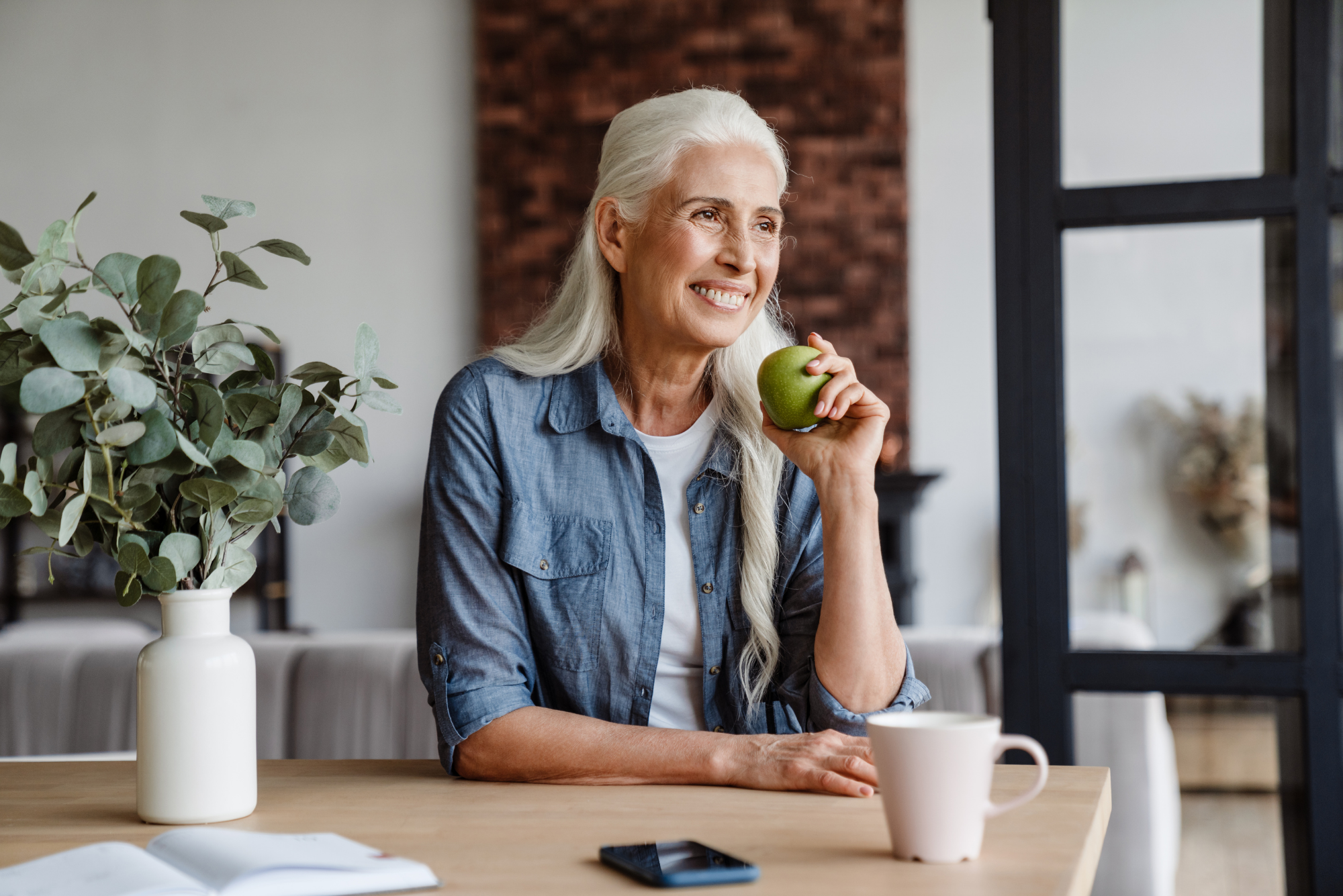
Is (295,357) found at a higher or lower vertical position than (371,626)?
higher

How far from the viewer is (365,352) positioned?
95cm

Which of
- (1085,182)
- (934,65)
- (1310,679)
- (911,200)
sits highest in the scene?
(934,65)

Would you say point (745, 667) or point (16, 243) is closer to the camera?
point (16, 243)

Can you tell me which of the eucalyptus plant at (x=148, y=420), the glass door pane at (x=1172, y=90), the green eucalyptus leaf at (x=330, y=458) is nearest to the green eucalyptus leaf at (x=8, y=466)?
the eucalyptus plant at (x=148, y=420)

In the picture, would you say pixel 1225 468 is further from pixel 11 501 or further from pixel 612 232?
pixel 11 501

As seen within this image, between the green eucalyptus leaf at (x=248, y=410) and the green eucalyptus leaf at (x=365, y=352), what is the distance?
70mm

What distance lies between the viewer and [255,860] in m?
0.72

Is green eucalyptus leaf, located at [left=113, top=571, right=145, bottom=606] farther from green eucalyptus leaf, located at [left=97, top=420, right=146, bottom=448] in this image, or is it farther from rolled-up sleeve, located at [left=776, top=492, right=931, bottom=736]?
rolled-up sleeve, located at [left=776, top=492, right=931, bottom=736]

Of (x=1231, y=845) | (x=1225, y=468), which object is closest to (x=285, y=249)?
(x=1225, y=468)

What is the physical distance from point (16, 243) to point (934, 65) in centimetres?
→ 505

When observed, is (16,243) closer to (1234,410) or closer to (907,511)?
(1234,410)

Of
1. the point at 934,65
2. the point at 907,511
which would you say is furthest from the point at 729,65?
the point at 907,511

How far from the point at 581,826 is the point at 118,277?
0.52 m

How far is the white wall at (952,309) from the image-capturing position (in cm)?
530
